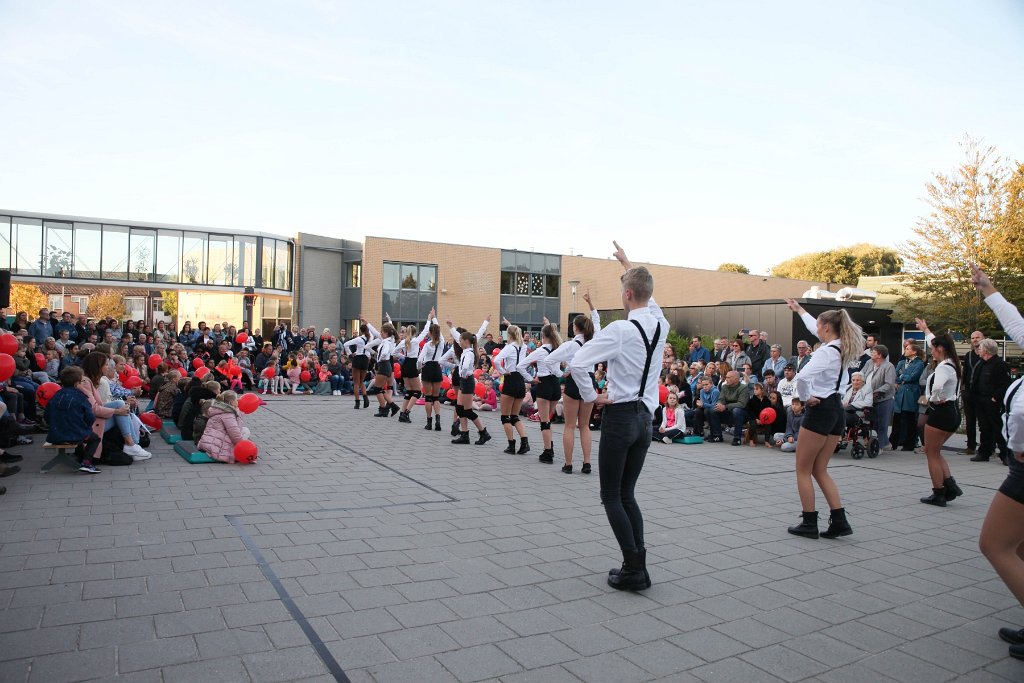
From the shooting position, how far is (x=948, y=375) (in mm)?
6797

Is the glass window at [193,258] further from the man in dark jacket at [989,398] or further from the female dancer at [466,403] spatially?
the man in dark jacket at [989,398]

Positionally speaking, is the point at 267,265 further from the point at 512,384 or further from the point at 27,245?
the point at 512,384

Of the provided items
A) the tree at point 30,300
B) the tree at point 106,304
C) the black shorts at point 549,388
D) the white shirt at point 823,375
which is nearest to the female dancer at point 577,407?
the black shorts at point 549,388

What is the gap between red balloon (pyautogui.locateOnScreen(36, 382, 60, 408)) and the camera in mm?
9727

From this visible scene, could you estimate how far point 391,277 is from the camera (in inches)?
1320

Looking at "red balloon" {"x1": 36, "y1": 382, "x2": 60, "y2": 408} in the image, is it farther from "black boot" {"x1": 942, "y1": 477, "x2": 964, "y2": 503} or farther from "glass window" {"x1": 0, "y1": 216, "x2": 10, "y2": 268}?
"glass window" {"x1": 0, "y1": 216, "x2": 10, "y2": 268}

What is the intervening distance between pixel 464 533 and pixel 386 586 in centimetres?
129

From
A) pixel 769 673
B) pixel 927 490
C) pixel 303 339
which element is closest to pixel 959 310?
pixel 927 490

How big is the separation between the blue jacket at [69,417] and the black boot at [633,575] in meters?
6.21

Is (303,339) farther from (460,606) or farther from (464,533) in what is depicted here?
(460,606)

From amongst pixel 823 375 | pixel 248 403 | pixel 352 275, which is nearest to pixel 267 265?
pixel 352 275

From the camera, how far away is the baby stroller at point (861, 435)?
10320 mm

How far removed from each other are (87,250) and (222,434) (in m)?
22.0

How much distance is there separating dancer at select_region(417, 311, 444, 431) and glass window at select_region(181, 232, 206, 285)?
19601mm
